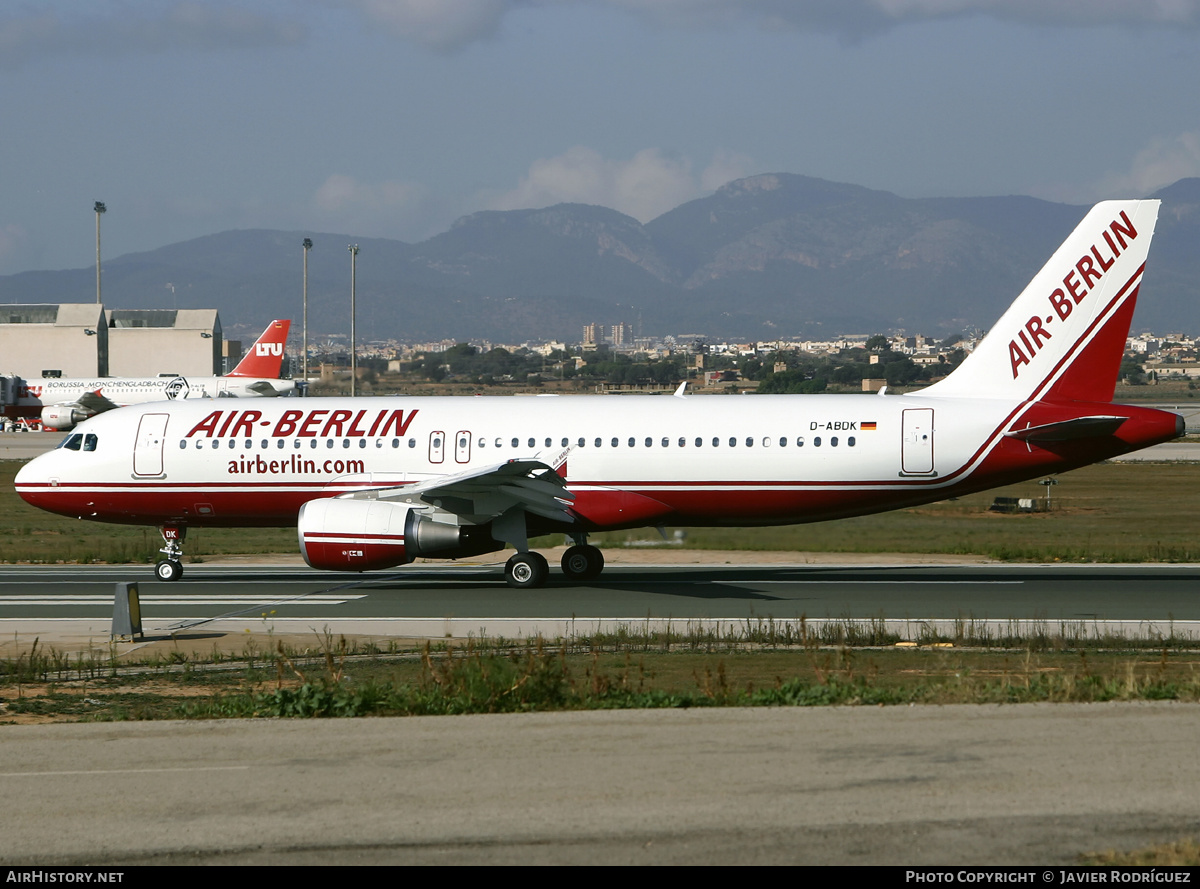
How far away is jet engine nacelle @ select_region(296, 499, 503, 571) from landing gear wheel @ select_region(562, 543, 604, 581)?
3098 mm

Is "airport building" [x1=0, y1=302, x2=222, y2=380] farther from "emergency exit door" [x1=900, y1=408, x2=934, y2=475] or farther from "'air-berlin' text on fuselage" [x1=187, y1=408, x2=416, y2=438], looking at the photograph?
"emergency exit door" [x1=900, y1=408, x2=934, y2=475]

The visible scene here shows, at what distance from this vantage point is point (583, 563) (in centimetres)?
2786

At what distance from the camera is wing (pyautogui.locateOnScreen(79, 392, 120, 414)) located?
307ft

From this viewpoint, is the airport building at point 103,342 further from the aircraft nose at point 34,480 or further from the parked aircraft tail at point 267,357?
the aircraft nose at point 34,480

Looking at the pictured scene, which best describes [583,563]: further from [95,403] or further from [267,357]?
[95,403]

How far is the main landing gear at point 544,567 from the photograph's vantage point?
2675 cm

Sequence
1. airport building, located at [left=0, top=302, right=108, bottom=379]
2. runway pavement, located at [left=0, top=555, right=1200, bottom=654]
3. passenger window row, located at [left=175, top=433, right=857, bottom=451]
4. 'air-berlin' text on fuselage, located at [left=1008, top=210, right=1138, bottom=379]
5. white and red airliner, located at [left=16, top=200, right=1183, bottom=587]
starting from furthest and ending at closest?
airport building, located at [left=0, top=302, right=108, bottom=379] → 'air-berlin' text on fuselage, located at [left=1008, top=210, right=1138, bottom=379] → passenger window row, located at [left=175, top=433, right=857, bottom=451] → white and red airliner, located at [left=16, top=200, right=1183, bottom=587] → runway pavement, located at [left=0, top=555, right=1200, bottom=654]

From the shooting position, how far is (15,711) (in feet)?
48.9

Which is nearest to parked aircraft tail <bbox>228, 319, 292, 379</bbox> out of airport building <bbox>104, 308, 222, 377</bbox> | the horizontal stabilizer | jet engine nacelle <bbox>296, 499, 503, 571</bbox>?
airport building <bbox>104, 308, 222, 377</bbox>

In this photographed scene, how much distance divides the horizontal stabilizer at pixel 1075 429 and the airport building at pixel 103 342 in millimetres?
121318

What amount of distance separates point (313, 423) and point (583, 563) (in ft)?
21.7

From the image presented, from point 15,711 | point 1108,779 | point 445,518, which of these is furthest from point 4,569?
point 1108,779

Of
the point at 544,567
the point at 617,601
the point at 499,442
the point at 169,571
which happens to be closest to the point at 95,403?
the point at 169,571

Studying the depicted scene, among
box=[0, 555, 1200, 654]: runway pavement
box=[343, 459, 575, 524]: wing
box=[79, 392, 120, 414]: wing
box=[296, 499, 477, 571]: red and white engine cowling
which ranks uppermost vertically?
box=[79, 392, 120, 414]: wing
